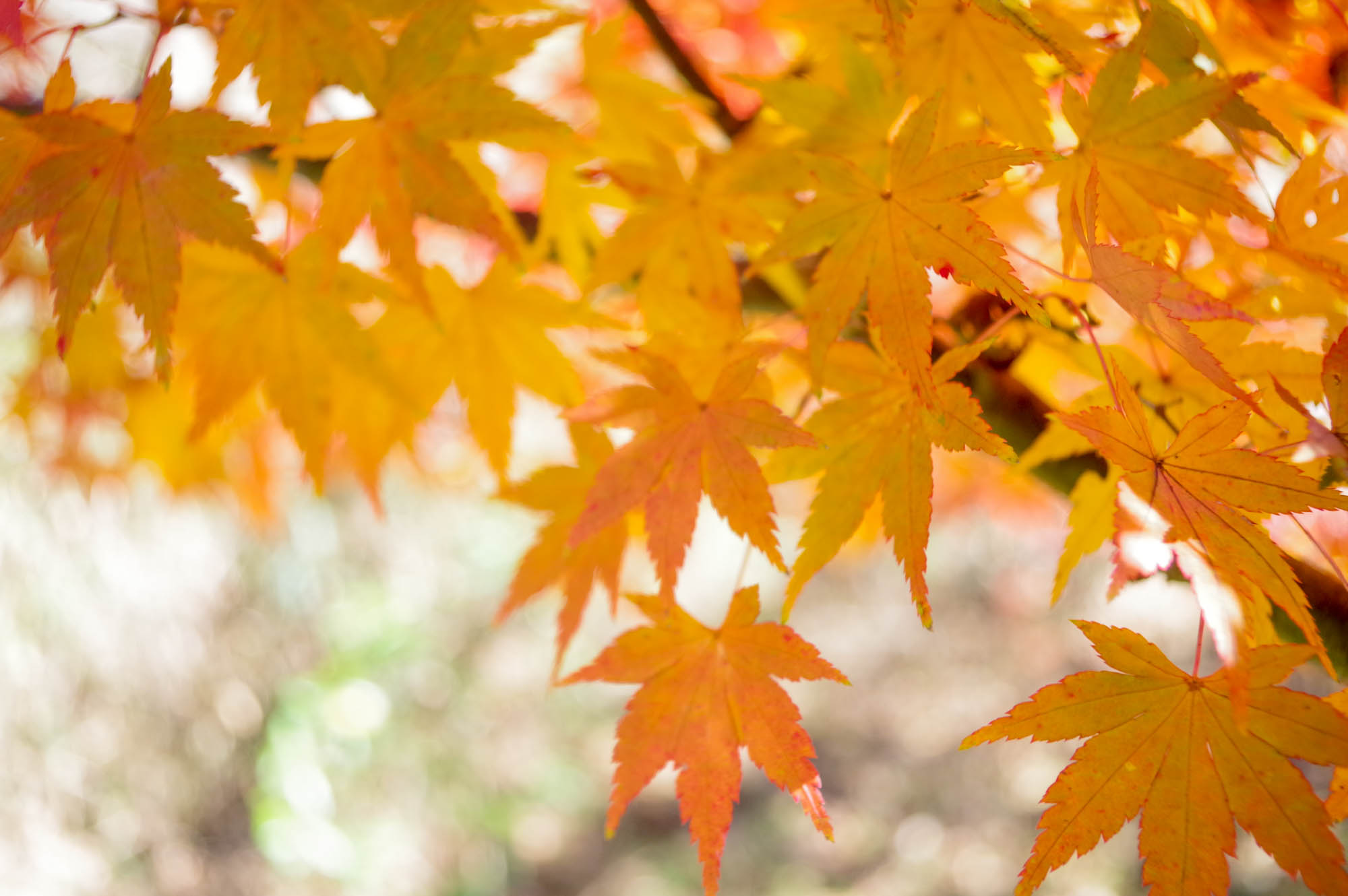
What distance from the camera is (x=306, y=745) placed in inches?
115

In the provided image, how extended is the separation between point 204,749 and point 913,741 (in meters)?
2.78

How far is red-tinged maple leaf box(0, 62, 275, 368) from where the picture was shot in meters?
0.49

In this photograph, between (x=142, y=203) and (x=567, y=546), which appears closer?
(x=142, y=203)

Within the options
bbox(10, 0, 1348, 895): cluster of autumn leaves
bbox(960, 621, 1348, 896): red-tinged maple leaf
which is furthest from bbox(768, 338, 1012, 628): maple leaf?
bbox(960, 621, 1348, 896): red-tinged maple leaf

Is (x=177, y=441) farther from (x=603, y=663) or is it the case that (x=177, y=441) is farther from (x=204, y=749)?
(x=204, y=749)

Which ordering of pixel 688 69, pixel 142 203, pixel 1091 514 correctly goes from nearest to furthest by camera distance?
pixel 142 203
pixel 1091 514
pixel 688 69

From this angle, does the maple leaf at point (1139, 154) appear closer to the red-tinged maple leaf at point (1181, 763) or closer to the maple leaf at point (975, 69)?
the maple leaf at point (975, 69)

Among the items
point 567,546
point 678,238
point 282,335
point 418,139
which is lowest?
point 567,546

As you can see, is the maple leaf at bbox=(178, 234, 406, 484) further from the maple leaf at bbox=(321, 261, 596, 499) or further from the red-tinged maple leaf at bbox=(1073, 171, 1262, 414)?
the red-tinged maple leaf at bbox=(1073, 171, 1262, 414)

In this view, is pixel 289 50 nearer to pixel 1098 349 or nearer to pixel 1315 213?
pixel 1098 349

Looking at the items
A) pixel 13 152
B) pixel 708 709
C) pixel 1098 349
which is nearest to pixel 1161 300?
pixel 1098 349

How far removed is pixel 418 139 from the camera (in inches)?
21.8

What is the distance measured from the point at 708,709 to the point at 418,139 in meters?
0.47

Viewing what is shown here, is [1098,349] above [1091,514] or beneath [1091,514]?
above
